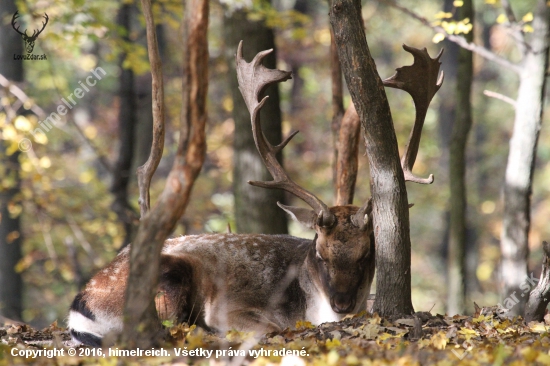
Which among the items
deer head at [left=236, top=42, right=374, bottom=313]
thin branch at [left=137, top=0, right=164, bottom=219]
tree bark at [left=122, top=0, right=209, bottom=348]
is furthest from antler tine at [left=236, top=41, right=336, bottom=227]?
tree bark at [left=122, top=0, right=209, bottom=348]

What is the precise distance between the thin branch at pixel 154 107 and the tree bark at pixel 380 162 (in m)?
1.41

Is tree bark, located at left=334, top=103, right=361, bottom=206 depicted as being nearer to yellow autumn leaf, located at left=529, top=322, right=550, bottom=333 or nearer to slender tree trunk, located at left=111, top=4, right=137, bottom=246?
yellow autumn leaf, located at left=529, top=322, right=550, bottom=333

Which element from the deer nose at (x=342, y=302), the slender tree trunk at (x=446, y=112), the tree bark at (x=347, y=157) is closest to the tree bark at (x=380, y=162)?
the deer nose at (x=342, y=302)

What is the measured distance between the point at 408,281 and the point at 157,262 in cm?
223

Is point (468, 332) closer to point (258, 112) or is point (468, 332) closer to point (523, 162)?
point (258, 112)

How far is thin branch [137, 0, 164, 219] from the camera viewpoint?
4984 mm

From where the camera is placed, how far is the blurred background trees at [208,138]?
10.4 m

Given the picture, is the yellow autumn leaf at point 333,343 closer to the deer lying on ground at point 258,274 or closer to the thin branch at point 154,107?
the deer lying on ground at point 258,274

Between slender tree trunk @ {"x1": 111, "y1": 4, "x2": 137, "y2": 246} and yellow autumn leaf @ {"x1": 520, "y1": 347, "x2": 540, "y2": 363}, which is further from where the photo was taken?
slender tree trunk @ {"x1": 111, "y1": 4, "x2": 137, "y2": 246}

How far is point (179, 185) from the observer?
3775 millimetres

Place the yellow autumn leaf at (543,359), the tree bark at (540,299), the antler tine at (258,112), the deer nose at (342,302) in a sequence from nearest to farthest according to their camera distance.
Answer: the yellow autumn leaf at (543,359) < the tree bark at (540,299) < the deer nose at (342,302) < the antler tine at (258,112)

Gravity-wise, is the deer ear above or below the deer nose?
above

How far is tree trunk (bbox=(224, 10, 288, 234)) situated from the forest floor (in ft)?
9.58

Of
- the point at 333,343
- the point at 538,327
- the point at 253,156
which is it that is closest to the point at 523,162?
the point at 538,327
